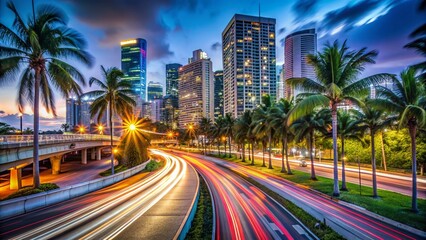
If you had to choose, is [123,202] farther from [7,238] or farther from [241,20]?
[241,20]

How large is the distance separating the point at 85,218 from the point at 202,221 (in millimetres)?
8359

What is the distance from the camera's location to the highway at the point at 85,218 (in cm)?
1229

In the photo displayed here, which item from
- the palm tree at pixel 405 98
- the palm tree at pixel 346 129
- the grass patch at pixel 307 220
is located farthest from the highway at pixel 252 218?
the palm tree at pixel 405 98

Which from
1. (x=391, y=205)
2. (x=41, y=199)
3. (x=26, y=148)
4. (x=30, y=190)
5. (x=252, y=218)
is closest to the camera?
(x=252, y=218)

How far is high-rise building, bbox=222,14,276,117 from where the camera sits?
181875mm

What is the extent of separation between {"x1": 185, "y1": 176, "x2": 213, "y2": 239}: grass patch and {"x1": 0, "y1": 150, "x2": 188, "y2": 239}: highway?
6.46 feet

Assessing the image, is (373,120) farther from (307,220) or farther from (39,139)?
(39,139)

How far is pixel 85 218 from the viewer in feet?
48.6

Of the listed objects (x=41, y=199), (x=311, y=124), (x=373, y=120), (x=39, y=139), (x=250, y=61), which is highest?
(x=250, y=61)

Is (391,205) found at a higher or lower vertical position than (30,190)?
lower

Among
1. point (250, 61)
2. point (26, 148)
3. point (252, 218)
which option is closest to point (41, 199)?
point (26, 148)

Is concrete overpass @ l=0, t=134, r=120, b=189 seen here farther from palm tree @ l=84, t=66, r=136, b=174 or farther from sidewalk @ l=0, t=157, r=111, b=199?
palm tree @ l=84, t=66, r=136, b=174

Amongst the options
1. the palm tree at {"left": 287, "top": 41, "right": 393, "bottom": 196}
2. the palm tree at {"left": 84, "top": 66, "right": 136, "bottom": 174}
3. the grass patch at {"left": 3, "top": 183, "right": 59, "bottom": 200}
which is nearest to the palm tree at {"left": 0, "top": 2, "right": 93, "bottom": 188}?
the grass patch at {"left": 3, "top": 183, "right": 59, "bottom": 200}

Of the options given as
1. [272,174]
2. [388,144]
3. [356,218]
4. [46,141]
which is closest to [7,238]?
[46,141]
